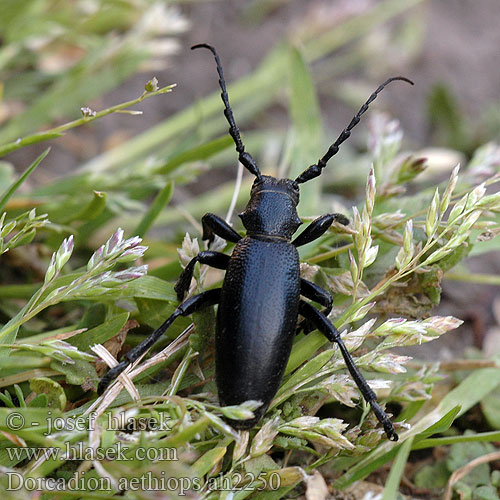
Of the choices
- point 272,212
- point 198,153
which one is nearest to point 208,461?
point 272,212

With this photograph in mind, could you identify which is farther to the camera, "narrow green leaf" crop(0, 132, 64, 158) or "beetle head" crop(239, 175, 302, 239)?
"beetle head" crop(239, 175, 302, 239)

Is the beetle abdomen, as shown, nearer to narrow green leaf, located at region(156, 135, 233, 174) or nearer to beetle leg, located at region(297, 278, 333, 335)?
beetle leg, located at region(297, 278, 333, 335)

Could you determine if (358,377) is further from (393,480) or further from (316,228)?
(316,228)

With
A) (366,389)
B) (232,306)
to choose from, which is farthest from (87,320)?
(366,389)

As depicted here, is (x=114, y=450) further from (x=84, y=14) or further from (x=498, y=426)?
(x=84, y=14)

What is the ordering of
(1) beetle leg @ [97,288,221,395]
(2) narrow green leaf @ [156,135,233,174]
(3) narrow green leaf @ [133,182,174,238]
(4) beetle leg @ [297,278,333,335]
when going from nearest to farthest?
(1) beetle leg @ [97,288,221,395] < (4) beetle leg @ [297,278,333,335] < (3) narrow green leaf @ [133,182,174,238] < (2) narrow green leaf @ [156,135,233,174]

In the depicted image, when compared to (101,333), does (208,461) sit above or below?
below

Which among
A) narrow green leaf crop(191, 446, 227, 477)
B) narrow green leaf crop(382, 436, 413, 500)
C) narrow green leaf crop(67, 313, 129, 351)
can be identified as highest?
narrow green leaf crop(67, 313, 129, 351)

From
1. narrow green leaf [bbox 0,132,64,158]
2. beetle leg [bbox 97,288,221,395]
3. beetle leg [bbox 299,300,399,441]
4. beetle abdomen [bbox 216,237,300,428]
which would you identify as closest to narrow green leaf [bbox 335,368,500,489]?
beetle leg [bbox 299,300,399,441]
